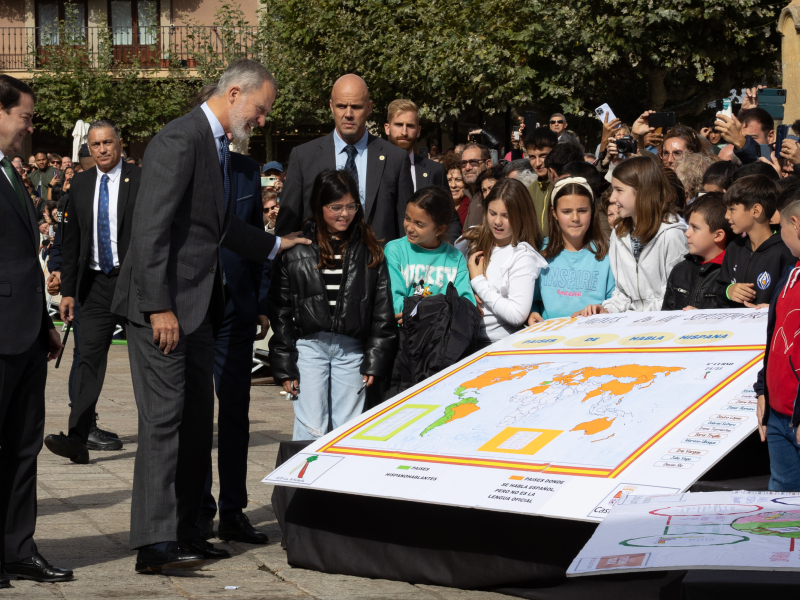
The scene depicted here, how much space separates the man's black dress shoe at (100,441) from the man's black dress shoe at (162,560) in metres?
3.20

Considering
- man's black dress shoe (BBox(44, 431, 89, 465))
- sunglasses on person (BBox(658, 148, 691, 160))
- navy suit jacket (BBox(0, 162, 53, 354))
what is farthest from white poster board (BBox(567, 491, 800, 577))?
sunglasses on person (BBox(658, 148, 691, 160))

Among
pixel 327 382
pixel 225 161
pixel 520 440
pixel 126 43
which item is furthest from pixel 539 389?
pixel 126 43

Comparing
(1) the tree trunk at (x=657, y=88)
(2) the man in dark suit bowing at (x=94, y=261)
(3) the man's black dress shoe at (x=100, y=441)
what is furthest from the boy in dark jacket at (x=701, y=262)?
(1) the tree trunk at (x=657, y=88)

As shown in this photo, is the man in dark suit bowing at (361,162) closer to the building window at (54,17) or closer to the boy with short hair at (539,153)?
the boy with short hair at (539,153)

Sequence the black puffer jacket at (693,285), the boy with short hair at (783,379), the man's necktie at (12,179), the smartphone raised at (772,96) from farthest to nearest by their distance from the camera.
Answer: the smartphone raised at (772,96), the black puffer jacket at (693,285), the man's necktie at (12,179), the boy with short hair at (783,379)

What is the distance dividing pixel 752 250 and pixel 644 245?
68 cm

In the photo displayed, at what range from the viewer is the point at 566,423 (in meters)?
4.18

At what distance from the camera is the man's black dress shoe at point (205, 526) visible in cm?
499

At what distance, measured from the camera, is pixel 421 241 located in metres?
5.44

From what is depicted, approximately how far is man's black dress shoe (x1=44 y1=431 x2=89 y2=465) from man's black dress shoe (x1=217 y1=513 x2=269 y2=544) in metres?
2.22

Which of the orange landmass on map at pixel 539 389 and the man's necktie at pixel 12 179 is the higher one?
the man's necktie at pixel 12 179

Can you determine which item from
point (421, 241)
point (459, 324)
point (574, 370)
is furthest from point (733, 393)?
point (421, 241)

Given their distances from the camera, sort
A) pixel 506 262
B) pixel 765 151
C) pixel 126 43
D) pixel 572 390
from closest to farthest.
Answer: pixel 572 390, pixel 506 262, pixel 765 151, pixel 126 43

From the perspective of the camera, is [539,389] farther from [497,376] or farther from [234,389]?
[234,389]
